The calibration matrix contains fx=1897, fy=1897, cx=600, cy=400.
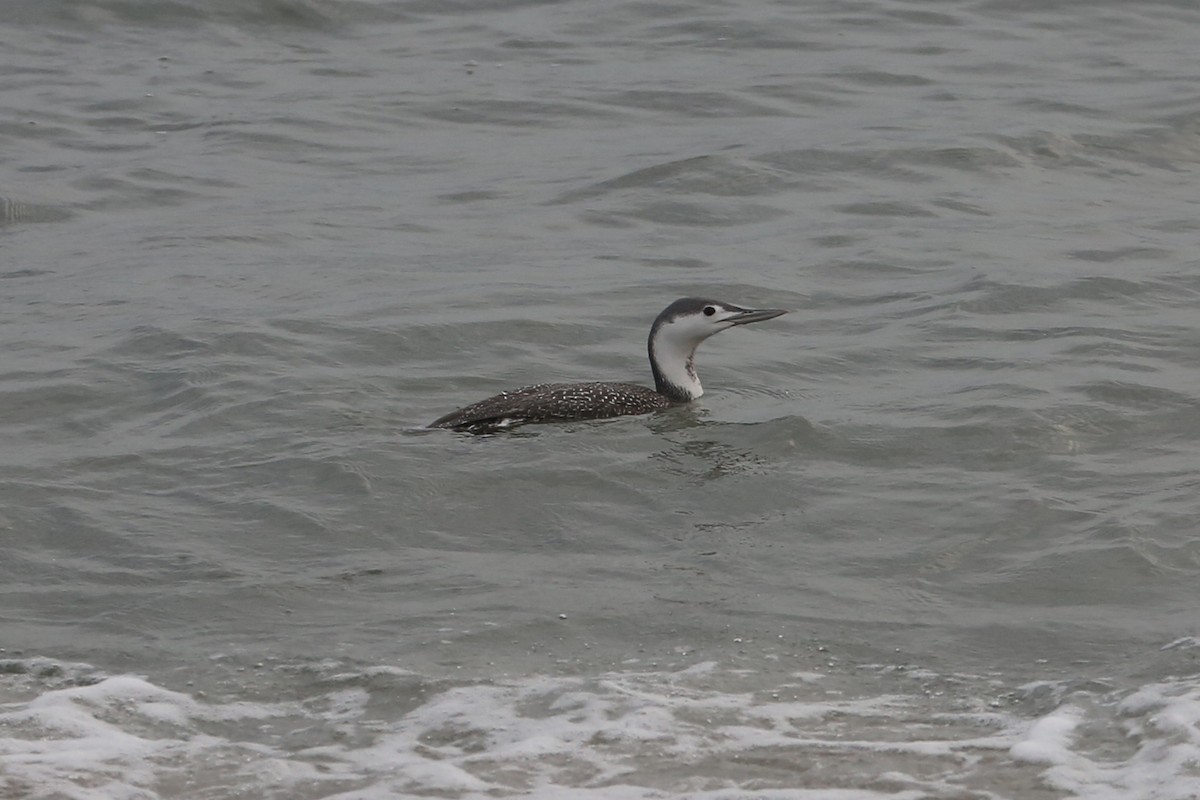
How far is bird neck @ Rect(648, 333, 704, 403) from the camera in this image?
Result: 35.8 ft

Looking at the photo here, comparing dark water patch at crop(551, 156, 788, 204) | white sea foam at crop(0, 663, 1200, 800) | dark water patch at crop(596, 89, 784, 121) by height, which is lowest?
white sea foam at crop(0, 663, 1200, 800)

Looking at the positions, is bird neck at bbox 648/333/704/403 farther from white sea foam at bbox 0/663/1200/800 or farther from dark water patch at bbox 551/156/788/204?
white sea foam at bbox 0/663/1200/800

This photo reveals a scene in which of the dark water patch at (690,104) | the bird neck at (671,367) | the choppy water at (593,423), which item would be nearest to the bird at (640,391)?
the bird neck at (671,367)

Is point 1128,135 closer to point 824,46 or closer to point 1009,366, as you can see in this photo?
point 824,46

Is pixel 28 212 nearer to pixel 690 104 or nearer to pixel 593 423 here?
pixel 593 423

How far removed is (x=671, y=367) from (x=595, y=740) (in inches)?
195

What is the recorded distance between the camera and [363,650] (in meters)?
6.93

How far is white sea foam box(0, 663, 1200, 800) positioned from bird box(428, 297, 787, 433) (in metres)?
3.34

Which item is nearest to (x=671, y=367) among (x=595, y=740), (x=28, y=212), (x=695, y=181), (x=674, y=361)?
(x=674, y=361)

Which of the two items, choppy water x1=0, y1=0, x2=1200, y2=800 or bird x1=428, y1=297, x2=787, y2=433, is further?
bird x1=428, y1=297, x2=787, y2=433

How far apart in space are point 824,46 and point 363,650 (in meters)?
13.9

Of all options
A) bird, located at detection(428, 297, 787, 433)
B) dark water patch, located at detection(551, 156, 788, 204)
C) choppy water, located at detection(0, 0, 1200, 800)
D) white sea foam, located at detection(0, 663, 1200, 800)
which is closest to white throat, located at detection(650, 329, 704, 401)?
bird, located at detection(428, 297, 787, 433)

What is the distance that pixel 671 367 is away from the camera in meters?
10.9

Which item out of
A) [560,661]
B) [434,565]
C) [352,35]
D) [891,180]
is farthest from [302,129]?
[560,661]
